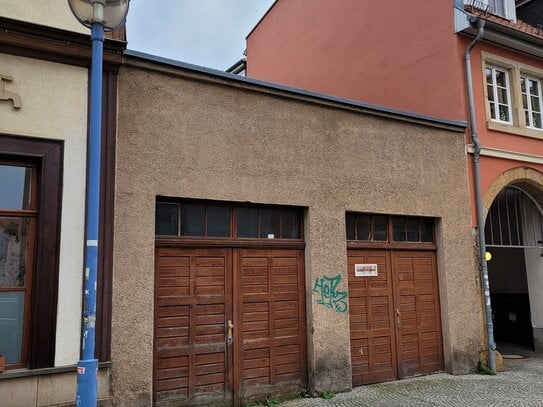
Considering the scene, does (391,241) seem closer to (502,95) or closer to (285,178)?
(285,178)

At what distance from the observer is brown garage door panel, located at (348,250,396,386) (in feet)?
25.9

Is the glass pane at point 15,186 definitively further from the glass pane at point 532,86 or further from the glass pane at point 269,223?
the glass pane at point 532,86

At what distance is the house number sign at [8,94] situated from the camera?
5.37 meters

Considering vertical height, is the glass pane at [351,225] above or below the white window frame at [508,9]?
below

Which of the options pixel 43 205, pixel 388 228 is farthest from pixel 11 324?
pixel 388 228

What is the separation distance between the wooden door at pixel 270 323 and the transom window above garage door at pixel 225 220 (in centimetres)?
32

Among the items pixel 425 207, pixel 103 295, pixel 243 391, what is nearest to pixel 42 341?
pixel 103 295

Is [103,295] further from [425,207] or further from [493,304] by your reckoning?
[493,304]

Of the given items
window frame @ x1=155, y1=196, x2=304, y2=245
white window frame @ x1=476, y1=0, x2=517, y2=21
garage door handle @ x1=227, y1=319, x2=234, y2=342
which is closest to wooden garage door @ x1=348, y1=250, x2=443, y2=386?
window frame @ x1=155, y1=196, x2=304, y2=245

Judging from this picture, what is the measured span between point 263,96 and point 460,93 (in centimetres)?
472

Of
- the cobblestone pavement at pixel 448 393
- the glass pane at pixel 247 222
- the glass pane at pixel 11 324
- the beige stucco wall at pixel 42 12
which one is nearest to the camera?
the glass pane at pixel 11 324

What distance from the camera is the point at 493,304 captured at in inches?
589

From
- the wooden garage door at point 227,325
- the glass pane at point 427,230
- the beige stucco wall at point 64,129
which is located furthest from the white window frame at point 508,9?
the beige stucco wall at point 64,129

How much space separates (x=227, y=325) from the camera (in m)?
6.76
